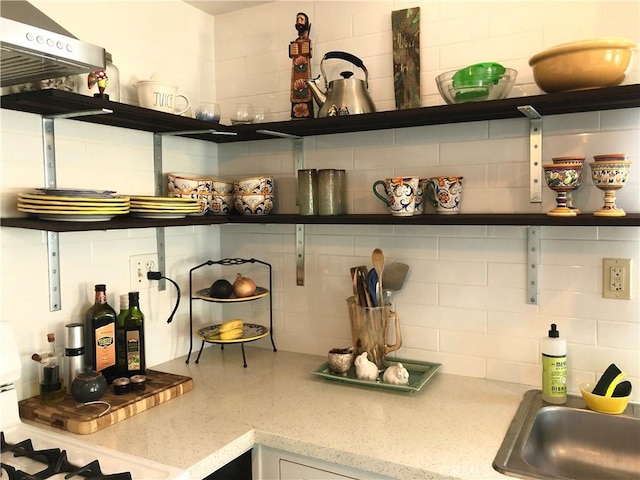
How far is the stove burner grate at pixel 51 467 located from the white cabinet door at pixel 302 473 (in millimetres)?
431

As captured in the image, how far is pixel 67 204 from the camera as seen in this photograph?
1.46 meters

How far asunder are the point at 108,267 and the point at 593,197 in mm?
1557

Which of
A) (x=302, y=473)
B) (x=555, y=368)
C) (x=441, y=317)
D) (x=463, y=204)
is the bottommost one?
(x=302, y=473)

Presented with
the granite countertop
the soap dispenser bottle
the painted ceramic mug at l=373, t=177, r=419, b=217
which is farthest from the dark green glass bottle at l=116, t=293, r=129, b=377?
the soap dispenser bottle

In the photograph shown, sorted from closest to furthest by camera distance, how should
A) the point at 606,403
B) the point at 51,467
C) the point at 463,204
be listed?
1. the point at 51,467
2. the point at 606,403
3. the point at 463,204

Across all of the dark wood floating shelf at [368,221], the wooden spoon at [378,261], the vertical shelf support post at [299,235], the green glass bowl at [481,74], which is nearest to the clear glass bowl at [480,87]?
the green glass bowl at [481,74]

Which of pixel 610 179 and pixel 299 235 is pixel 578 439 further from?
pixel 299 235

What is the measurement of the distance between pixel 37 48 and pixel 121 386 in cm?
96

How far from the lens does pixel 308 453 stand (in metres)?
1.40

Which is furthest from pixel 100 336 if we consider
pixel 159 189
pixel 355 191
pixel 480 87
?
pixel 480 87

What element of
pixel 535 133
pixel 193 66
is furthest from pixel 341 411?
pixel 193 66

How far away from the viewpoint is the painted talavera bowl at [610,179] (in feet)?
A: 4.83

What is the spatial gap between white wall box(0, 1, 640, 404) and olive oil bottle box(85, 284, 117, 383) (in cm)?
9

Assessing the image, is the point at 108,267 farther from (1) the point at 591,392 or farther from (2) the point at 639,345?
(2) the point at 639,345
